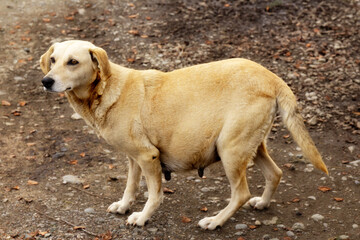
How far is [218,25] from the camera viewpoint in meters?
10.4

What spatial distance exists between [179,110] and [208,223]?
1.34 metres

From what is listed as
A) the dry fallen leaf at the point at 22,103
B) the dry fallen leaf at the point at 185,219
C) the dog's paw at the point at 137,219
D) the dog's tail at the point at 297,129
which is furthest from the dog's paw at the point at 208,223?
the dry fallen leaf at the point at 22,103

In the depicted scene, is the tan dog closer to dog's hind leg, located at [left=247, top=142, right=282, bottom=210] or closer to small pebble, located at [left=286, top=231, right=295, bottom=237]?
dog's hind leg, located at [left=247, top=142, right=282, bottom=210]

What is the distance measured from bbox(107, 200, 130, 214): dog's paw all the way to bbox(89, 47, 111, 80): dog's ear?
1.56m

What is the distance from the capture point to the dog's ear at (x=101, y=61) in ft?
16.8

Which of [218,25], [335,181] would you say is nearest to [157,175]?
[335,181]

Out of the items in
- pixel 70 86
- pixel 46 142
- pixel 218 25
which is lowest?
pixel 46 142

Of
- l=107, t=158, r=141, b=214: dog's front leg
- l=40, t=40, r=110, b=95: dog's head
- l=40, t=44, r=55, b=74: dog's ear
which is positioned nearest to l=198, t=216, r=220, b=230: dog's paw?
l=107, t=158, r=141, b=214: dog's front leg

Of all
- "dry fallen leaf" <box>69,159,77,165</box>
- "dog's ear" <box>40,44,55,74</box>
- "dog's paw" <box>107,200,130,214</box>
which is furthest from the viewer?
"dry fallen leaf" <box>69,159,77,165</box>

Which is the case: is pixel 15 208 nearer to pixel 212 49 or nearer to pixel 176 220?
pixel 176 220

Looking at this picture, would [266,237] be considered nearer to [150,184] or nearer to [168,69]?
[150,184]

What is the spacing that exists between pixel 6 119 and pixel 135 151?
11.7ft

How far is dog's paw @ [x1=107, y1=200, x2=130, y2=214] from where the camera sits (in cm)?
582

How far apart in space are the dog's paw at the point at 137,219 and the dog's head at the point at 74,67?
5.11 ft
